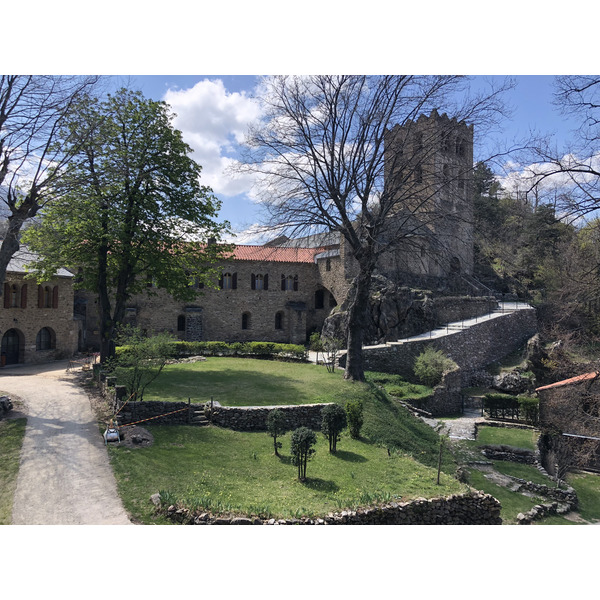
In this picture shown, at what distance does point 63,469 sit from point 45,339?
18.7 m

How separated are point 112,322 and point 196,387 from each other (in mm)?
4928

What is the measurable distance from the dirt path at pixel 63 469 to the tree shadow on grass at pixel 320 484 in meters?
3.89

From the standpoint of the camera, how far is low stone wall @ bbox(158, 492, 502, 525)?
691 cm

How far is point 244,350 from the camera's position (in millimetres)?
24656

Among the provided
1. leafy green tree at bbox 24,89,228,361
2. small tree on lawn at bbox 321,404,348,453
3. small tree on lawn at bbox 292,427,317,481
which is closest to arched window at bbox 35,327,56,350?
leafy green tree at bbox 24,89,228,361

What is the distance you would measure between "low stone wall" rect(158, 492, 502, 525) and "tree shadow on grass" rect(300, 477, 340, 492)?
1.22m

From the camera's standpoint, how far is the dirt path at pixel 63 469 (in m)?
6.86

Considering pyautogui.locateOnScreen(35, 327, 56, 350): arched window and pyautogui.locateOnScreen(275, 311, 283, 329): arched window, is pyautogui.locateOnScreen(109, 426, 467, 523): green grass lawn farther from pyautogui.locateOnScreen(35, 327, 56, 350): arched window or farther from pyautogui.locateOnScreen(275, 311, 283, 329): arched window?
pyautogui.locateOnScreen(275, 311, 283, 329): arched window

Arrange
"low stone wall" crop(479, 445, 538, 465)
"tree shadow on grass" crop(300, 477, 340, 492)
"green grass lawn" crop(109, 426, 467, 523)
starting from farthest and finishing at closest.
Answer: "low stone wall" crop(479, 445, 538, 465) < "tree shadow on grass" crop(300, 477, 340, 492) < "green grass lawn" crop(109, 426, 467, 523)

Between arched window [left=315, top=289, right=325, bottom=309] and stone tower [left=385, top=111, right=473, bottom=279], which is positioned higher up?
stone tower [left=385, top=111, right=473, bottom=279]

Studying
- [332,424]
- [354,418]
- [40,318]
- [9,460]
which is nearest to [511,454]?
[354,418]

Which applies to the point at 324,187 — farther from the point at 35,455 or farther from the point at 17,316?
the point at 17,316

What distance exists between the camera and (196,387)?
15.8 metres

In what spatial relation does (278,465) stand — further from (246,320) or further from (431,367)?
(246,320)
